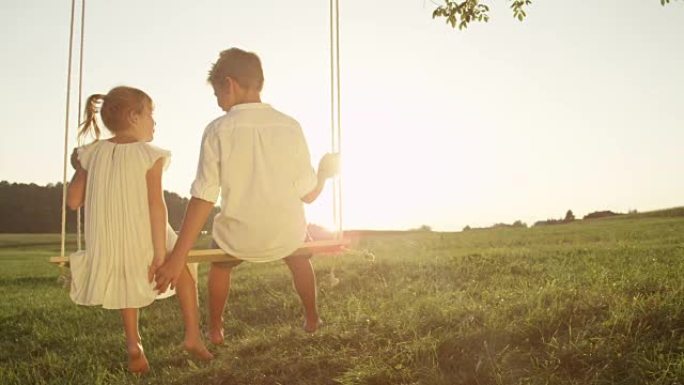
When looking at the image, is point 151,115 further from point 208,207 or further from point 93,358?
point 93,358

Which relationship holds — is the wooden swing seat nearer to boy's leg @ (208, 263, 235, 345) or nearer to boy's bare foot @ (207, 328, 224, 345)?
boy's leg @ (208, 263, 235, 345)

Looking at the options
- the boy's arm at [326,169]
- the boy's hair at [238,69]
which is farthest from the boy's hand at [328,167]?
the boy's hair at [238,69]

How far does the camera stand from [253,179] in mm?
4438

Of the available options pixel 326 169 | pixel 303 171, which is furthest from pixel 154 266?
pixel 326 169

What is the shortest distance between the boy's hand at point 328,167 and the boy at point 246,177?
0.17 meters

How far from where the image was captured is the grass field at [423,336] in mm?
4438

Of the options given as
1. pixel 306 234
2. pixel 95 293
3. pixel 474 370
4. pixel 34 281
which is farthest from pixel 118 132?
pixel 34 281

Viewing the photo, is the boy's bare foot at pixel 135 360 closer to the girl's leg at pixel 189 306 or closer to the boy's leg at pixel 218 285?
the girl's leg at pixel 189 306

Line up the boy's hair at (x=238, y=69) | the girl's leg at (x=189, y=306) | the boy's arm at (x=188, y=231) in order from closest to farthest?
1. the boy's arm at (x=188, y=231)
2. the boy's hair at (x=238, y=69)
3. the girl's leg at (x=189, y=306)

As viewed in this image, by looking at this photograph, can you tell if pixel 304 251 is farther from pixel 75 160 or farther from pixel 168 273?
pixel 75 160

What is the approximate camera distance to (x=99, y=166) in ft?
14.8

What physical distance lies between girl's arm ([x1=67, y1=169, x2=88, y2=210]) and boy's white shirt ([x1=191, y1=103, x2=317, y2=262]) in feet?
2.72

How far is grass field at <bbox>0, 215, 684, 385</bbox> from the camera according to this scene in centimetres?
Result: 444

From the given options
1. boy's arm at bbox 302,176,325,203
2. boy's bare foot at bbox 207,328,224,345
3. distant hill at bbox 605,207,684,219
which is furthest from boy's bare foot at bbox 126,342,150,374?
distant hill at bbox 605,207,684,219
